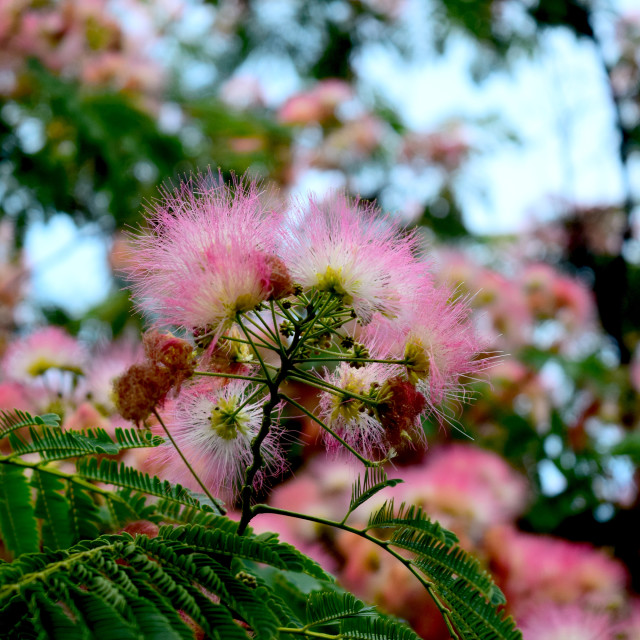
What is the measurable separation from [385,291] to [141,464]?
65 cm

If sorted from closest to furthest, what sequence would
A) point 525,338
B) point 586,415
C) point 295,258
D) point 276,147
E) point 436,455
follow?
point 295,258, point 436,455, point 586,415, point 525,338, point 276,147

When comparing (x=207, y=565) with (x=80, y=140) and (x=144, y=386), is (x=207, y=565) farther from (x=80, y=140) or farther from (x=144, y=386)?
(x=80, y=140)

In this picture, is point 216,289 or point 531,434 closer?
point 216,289

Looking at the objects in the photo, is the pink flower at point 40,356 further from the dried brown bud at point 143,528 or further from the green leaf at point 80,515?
the dried brown bud at point 143,528

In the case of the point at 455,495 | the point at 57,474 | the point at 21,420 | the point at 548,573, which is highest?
the point at 21,420

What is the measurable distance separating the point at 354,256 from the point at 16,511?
0.63 metres

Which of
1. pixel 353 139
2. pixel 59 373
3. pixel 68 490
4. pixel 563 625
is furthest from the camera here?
pixel 353 139

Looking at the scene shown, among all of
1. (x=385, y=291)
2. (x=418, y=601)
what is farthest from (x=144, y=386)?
(x=418, y=601)

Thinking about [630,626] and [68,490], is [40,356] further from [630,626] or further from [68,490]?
[630,626]

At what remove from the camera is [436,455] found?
2508 mm

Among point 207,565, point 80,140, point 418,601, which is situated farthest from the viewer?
point 80,140

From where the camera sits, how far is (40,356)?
5.75 feet

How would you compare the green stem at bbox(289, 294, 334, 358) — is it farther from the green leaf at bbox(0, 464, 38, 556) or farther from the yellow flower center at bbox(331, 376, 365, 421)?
the green leaf at bbox(0, 464, 38, 556)

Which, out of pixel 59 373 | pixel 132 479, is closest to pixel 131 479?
pixel 132 479
